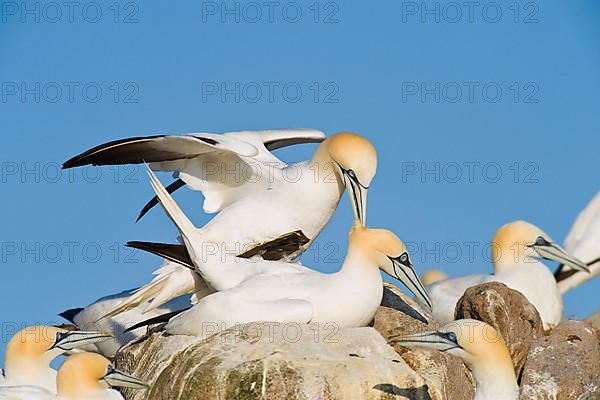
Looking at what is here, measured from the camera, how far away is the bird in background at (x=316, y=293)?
36.8 ft

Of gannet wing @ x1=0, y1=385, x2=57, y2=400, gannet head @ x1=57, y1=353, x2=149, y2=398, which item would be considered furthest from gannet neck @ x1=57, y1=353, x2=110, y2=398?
gannet wing @ x1=0, y1=385, x2=57, y2=400

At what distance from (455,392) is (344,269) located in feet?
3.77

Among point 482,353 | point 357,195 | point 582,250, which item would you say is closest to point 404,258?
point 357,195

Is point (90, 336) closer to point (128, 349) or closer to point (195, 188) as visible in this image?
point (128, 349)

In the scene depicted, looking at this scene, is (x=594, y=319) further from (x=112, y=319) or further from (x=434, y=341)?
(x=434, y=341)

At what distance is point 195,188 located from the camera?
13477 mm

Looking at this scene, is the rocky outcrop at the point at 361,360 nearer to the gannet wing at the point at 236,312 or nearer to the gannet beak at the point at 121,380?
the gannet wing at the point at 236,312

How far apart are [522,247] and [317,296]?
12.4 ft

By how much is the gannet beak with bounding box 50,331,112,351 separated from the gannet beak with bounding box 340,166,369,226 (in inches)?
82.8

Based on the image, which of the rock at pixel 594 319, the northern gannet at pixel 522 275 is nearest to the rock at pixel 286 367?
the northern gannet at pixel 522 275

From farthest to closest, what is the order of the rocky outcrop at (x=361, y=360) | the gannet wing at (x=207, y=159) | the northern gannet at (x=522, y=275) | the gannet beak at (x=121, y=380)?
the northern gannet at (x=522, y=275), the gannet wing at (x=207, y=159), the gannet beak at (x=121, y=380), the rocky outcrop at (x=361, y=360)

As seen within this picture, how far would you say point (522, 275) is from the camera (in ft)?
46.6

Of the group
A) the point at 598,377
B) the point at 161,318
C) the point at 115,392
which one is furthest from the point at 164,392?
the point at 598,377

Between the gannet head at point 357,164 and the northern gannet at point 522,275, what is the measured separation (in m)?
1.64
